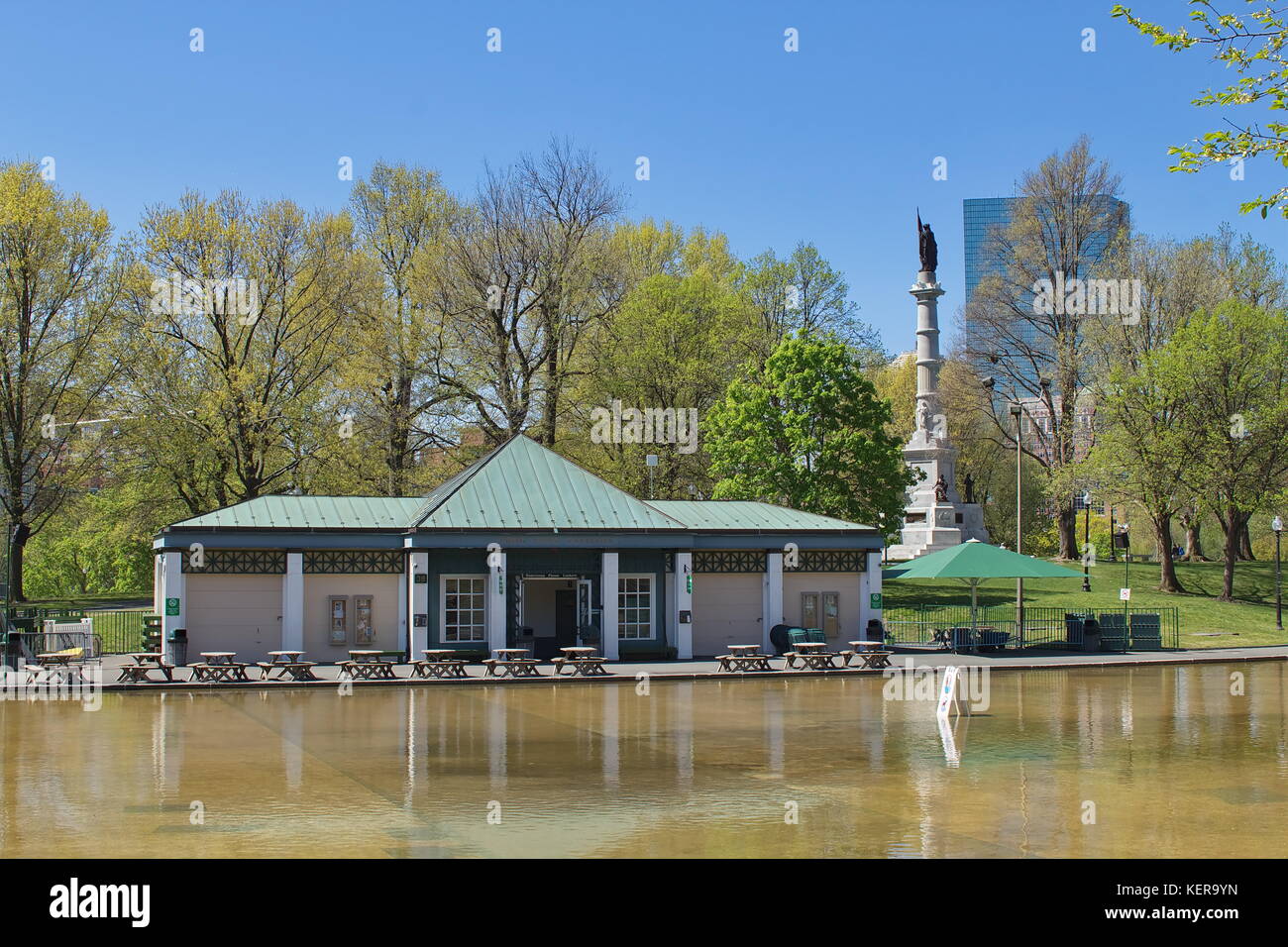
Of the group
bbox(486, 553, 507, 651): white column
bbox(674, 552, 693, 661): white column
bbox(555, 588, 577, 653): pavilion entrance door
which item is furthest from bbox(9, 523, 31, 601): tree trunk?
bbox(674, 552, 693, 661): white column

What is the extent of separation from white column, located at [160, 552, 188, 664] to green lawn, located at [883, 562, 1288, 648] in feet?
85.7

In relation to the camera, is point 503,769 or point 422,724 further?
point 422,724

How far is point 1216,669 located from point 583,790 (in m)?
23.5

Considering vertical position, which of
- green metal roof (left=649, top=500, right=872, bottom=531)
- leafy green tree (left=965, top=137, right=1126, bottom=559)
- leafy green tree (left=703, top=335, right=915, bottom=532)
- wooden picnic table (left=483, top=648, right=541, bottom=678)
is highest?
leafy green tree (left=965, top=137, right=1126, bottom=559)

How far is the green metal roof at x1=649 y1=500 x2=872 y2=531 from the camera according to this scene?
109ft

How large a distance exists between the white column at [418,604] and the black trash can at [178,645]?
17.8ft

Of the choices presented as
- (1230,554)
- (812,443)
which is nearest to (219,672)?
(812,443)

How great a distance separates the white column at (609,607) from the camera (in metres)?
30.9

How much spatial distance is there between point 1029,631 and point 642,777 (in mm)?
26363

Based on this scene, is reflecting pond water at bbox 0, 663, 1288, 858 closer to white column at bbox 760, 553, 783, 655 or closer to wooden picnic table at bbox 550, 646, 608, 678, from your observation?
wooden picnic table at bbox 550, 646, 608, 678
